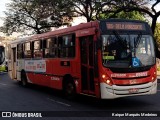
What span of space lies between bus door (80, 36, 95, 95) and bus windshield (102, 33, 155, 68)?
26.0 inches

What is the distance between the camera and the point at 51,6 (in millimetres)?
38250

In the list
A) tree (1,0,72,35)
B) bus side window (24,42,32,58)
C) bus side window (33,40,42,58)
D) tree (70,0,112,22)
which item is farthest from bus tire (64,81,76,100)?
tree (1,0,72,35)

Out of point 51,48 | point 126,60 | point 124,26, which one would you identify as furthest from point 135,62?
point 51,48

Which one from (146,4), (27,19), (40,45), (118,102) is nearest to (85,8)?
(146,4)

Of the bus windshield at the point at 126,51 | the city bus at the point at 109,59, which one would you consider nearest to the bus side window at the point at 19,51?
the city bus at the point at 109,59

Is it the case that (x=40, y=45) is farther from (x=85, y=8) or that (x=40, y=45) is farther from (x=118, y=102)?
(x=85, y=8)

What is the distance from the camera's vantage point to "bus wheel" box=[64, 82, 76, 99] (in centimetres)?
1379

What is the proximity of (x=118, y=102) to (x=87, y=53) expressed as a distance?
2.28 meters

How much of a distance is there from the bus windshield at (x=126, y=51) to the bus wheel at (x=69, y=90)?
2.55 meters

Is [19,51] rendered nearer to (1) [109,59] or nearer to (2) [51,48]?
(2) [51,48]

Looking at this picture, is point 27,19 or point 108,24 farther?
point 27,19

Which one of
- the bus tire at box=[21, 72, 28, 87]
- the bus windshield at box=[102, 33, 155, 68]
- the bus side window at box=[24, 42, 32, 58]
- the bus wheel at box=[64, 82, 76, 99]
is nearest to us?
the bus windshield at box=[102, 33, 155, 68]

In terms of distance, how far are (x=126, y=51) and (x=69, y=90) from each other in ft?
10.7

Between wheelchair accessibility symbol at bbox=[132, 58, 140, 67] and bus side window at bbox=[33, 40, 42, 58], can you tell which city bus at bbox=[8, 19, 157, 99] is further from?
bus side window at bbox=[33, 40, 42, 58]
